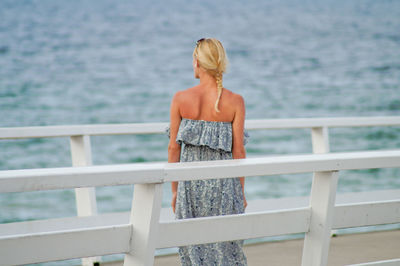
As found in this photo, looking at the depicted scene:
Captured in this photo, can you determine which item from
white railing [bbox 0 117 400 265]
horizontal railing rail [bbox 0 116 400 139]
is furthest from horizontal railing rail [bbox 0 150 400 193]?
horizontal railing rail [bbox 0 116 400 139]

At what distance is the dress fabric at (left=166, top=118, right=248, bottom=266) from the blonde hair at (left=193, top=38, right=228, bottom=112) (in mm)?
123

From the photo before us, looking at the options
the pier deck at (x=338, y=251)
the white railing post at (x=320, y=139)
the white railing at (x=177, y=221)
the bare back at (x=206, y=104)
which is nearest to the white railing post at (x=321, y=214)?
the white railing at (x=177, y=221)

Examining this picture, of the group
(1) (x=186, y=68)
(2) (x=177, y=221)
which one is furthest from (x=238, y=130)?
(1) (x=186, y=68)

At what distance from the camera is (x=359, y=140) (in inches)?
1117

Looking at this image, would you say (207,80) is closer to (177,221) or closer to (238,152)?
(238,152)

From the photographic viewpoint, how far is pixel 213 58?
340cm

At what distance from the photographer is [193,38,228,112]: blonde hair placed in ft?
11.1

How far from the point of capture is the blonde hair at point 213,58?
11.1 feet

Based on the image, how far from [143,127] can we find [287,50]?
122 ft

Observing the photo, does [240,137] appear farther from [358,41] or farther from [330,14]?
[330,14]

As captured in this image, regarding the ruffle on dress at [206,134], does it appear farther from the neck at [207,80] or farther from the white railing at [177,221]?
the white railing at [177,221]

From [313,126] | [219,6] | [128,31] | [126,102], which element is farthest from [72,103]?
[313,126]

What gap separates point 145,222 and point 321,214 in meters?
0.77

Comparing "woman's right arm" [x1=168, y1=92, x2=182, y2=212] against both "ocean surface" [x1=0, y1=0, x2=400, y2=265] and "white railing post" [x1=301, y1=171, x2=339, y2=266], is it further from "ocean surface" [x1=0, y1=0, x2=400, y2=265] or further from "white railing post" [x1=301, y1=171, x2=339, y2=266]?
"ocean surface" [x1=0, y1=0, x2=400, y2=265]
